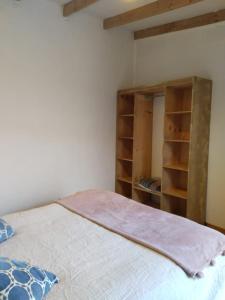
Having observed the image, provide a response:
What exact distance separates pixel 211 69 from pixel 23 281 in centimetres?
286

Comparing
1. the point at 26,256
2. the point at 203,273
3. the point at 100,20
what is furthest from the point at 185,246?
the point at 100,20

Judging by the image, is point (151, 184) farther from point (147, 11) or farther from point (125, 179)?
point (147, 11)

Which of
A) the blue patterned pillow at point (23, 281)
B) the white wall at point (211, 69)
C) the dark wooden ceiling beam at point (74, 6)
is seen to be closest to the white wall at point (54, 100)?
the dark wooden ceiling beam at point (74, 6)

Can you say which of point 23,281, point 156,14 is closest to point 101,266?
point 23,281

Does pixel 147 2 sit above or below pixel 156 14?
above

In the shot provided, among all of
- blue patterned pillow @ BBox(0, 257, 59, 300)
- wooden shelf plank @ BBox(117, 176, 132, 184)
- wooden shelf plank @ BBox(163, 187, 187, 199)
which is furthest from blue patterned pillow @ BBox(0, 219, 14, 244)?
wooden shelf plank @ BBox(117, 176, 132, 184)

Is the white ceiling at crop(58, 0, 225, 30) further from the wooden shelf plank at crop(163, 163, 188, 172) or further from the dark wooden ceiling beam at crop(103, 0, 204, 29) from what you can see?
the wooden shelf plank at crop(163, 163, 188, 172)

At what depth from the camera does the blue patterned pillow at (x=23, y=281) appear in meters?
1.09

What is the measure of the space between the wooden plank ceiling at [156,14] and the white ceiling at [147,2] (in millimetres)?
50

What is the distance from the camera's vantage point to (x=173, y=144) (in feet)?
10.8

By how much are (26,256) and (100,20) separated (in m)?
2.94

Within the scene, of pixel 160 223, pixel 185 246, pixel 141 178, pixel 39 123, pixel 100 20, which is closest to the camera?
pixel 185 246

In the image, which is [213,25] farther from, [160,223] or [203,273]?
[203,273]

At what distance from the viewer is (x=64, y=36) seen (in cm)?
306
